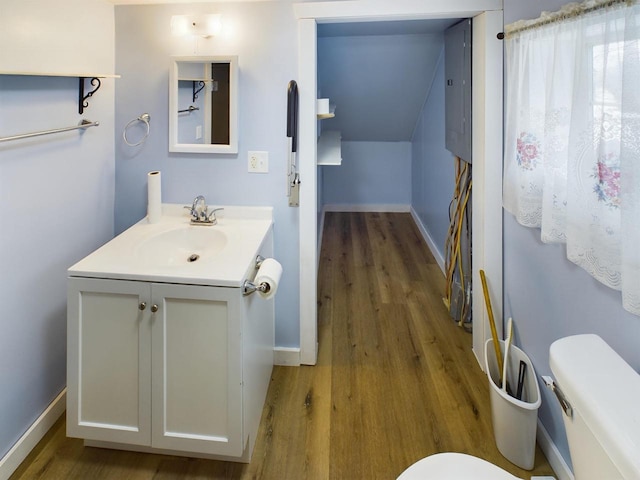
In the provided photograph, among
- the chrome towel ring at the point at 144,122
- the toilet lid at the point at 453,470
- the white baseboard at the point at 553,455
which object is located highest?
the chrome towel ring at the point at 144,122

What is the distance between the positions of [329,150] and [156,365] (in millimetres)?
1863

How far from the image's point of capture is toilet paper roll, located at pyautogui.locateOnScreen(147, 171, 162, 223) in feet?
6.88

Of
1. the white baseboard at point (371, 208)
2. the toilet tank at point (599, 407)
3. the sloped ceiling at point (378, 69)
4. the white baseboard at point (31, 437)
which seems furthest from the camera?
the white baseboard at point (371, 208)

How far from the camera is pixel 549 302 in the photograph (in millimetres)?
1671

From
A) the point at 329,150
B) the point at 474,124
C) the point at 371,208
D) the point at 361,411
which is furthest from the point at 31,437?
the point at 371,208

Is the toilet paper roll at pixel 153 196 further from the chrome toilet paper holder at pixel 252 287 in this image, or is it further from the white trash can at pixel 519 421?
the white trash can at pixel 519 421

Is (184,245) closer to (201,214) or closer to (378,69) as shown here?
(201,214)

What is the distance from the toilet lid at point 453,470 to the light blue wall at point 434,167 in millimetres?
2474

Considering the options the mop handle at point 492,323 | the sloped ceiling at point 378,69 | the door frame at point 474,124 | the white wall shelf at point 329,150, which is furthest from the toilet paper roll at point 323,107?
the mop handle at point 492,323

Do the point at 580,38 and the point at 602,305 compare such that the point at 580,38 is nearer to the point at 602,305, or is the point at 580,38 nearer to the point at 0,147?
the point at 602,305

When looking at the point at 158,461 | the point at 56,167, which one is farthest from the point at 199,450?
the point at 56,167

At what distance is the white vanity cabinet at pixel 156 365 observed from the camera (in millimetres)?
1541

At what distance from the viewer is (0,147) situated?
61.2 inches

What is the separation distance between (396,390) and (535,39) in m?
1.63
